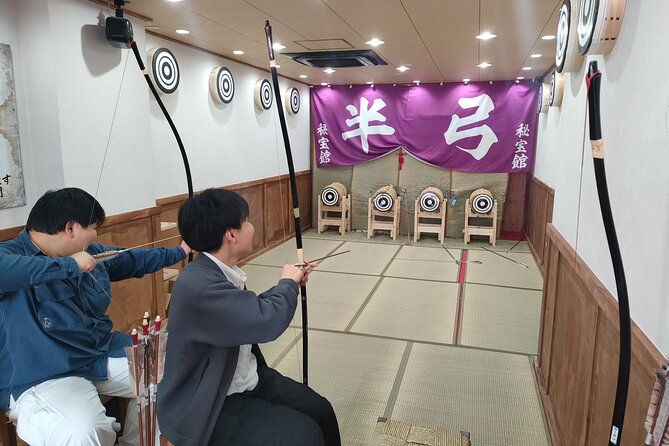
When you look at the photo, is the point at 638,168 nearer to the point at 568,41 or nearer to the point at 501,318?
A: the point at 568,41

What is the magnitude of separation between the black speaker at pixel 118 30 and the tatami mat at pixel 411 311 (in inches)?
93.2

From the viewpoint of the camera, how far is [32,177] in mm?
2449

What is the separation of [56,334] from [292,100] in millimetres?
4946

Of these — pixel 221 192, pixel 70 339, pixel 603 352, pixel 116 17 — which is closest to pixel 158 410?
pixel 70 339

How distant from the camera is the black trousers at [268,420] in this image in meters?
1.29

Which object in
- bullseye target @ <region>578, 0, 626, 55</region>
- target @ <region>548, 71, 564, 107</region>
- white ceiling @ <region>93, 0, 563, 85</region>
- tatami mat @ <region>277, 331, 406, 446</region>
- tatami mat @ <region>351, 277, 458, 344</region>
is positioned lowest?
tatami mat @ <region>277, 331, 406, 446</region>

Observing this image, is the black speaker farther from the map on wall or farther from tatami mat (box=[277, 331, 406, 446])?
tatami mat (box=[277, 331, 406, 446])

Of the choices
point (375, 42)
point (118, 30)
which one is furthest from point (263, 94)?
point (118, 30)

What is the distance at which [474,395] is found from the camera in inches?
98.0

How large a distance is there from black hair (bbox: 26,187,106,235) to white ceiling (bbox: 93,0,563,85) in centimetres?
162

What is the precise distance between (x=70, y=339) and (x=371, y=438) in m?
1.33

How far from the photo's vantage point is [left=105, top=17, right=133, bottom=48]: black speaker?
257cm

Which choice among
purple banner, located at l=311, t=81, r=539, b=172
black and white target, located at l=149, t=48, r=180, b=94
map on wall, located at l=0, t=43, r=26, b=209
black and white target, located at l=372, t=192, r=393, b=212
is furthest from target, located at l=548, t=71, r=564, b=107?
map on wall, located at l=0, t=43, r=26, b=209

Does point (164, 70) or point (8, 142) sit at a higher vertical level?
point (164, 70)
